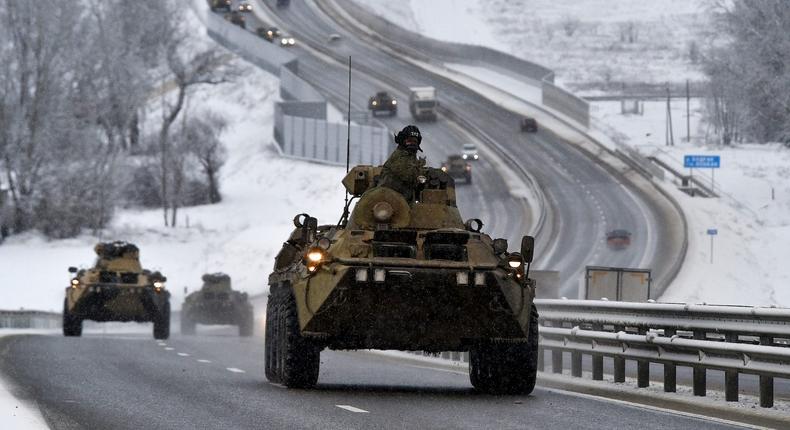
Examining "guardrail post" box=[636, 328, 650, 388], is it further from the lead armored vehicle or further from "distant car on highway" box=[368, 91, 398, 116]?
"distant car on highway" box=[368, 91, 398, 116]

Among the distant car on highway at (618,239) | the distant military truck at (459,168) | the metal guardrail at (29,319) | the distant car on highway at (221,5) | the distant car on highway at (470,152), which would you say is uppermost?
the distant car on highway at (221,5)

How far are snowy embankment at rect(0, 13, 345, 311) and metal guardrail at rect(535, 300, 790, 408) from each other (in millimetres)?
41931

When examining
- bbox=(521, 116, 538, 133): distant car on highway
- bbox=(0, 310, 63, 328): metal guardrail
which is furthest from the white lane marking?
bbox=(521, 116, 538, 133): distant car on highway

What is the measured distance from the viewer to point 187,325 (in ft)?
149

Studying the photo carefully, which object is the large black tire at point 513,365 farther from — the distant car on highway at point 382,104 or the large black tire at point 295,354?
the distant car on highway at point 382,104

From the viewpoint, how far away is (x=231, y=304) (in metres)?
43.8

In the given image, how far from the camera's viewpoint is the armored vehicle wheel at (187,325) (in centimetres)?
4511

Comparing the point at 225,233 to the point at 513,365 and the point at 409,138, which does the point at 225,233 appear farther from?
the point at 513,365

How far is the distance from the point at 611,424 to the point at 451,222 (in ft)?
16.2

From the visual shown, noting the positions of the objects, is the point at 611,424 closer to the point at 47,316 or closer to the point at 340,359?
the point at 340,359

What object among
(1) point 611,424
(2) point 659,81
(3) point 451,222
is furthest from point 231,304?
(2) point 659,81

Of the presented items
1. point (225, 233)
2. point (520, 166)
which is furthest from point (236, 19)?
point (225, 233)

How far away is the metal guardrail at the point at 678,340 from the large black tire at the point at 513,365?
1.61 m

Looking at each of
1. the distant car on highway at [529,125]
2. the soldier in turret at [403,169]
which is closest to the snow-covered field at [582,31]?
the distant car on highway at [529,125]
